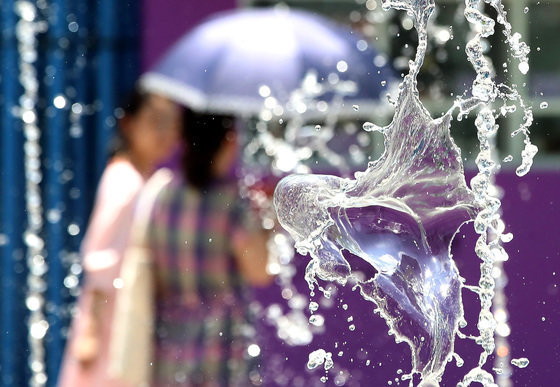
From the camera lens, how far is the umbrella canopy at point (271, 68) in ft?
12.8

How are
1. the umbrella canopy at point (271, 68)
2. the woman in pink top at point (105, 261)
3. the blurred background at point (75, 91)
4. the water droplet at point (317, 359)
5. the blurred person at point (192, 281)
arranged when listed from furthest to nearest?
1. the blurred background at point (75, 91)
2. the umbrella canopy at point (271, 68)
3. the woman in pink top at point (105, 261)
4. the blurred person at point (192, 281)
5. the water droplet at point (317, 359)

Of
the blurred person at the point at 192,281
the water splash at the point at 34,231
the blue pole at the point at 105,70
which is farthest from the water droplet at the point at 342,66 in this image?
the water splash at the point at 34,231

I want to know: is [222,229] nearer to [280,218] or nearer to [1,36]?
[280,218]

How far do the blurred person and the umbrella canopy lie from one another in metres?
0.74

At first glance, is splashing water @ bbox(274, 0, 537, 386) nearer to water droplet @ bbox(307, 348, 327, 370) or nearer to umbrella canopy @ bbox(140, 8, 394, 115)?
water droplet @ bbox(307, 348, 327, 370)

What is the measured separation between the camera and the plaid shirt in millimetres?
3004

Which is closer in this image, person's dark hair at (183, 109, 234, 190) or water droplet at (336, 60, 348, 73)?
person's dark hair at (183, 109, 234, 190)

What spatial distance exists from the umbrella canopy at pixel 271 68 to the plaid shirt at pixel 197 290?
766mm

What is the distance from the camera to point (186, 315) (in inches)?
119

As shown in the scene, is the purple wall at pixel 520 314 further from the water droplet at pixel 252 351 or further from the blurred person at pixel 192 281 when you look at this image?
the water droplet at pixel 252 351

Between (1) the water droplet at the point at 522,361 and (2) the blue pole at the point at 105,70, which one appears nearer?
(1) the water droplet at the point at 522,361

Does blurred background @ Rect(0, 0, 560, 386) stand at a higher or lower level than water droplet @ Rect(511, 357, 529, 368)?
lower

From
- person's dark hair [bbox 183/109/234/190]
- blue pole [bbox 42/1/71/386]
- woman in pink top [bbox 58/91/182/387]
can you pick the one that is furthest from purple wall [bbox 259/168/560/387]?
blue pole [bbox 42/1/71/386]

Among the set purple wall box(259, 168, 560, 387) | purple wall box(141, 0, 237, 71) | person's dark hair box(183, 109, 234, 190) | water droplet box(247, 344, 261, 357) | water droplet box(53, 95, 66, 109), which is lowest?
water droplet box(53, 95, 66, 109)
